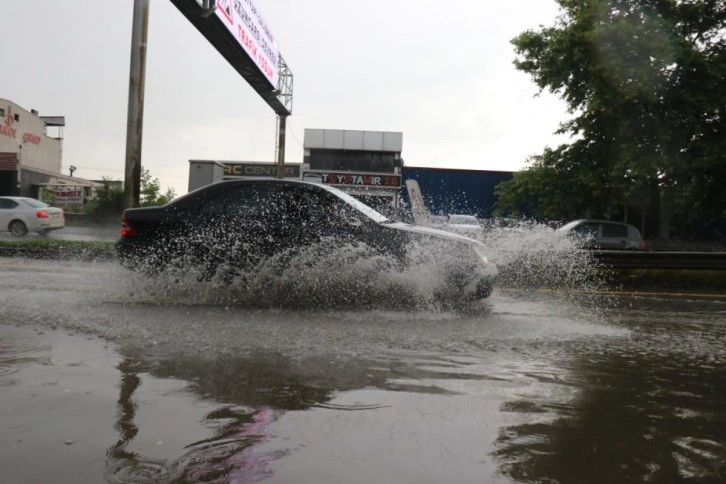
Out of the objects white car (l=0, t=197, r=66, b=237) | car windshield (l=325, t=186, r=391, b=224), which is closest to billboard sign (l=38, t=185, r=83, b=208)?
white car (l=0, t=197, r=66, b=237)

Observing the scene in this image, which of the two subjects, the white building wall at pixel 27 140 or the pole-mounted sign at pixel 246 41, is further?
the white building wall at pixel 27 140

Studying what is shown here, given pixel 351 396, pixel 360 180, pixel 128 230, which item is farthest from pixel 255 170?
pixel 351 396

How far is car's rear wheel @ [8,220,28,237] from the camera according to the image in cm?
1916

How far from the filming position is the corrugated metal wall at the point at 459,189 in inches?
1380

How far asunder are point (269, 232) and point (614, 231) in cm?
1528

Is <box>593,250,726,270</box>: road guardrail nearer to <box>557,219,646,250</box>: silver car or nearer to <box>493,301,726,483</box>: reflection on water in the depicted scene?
<box>493,301,726,483</box>: reflection on water

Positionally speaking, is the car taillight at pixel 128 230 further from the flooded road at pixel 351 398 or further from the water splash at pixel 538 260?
the water splash at pixel 538 260

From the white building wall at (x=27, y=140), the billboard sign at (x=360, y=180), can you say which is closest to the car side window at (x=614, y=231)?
the billboard sign at (x=360, y=180)

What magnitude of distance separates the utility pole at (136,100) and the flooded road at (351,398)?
7.40 metres

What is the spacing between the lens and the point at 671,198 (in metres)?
23.3

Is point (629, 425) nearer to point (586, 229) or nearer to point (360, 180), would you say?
point (586, 229)

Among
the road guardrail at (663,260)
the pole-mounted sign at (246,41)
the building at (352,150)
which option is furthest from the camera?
the building at (352,150)

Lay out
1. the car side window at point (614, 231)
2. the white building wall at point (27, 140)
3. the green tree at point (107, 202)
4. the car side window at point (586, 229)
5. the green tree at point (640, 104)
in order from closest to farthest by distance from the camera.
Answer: the car side window at point (586, 229) → the car side window at point (614, 231) → the green tree at point (640, 104) → the green tree at point (107, 202) → the white building wall at point (27, 140)

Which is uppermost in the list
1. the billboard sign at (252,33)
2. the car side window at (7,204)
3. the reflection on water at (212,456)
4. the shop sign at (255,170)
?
the billboard sign at (252,33)
